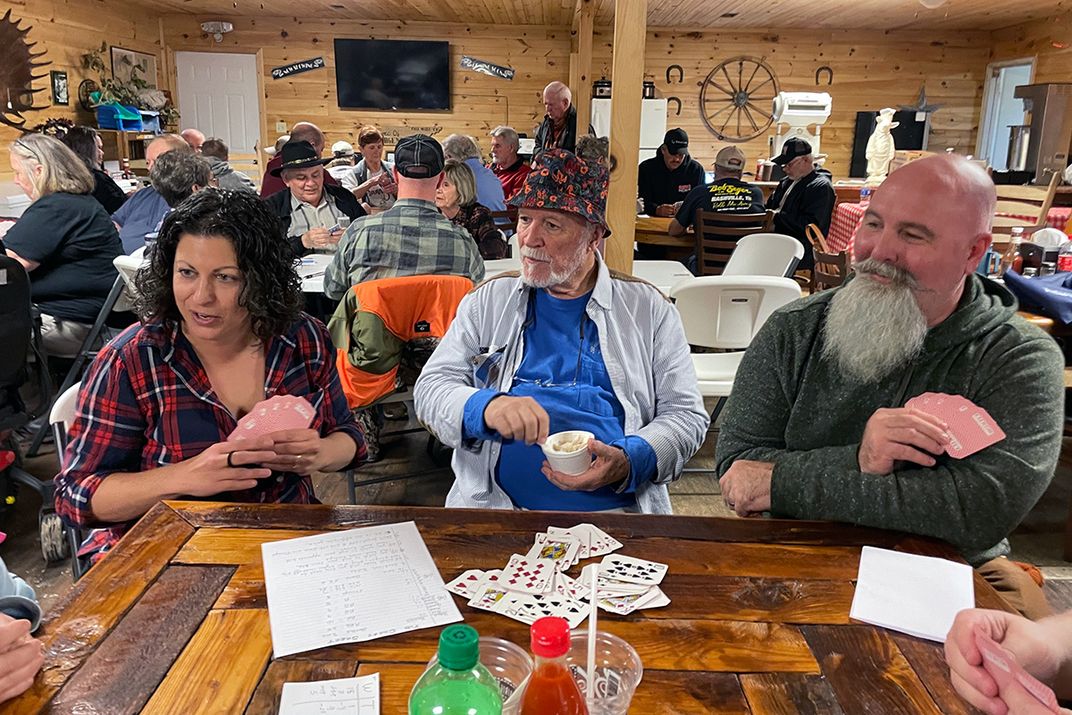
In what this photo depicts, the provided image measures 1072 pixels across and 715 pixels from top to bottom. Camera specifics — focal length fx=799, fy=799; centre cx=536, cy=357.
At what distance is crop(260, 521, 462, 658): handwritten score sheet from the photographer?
1.10 m

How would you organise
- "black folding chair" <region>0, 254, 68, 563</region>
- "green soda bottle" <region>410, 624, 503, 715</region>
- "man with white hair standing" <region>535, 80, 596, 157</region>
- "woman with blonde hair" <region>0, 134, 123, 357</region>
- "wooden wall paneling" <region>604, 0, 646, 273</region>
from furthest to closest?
"man with white hair standing" <region>535, 80, 596, 157</region> → "woman with blonde hair" <region>0, 134, 123, 357</region> → "wooden wall paneling" <region>604, 0, 646, 273</region> → "black folding chair" <region>0, 254, 68, 563</region> → "green soda bottle" <region>410, 624, 503, 715</region>

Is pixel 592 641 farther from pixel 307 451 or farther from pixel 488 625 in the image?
pixel 307 451

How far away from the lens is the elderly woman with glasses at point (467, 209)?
431cm

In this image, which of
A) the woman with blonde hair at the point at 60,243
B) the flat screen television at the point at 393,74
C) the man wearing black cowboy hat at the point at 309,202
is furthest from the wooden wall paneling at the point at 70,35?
the man wearing black cowboy hat at the point at 309,202

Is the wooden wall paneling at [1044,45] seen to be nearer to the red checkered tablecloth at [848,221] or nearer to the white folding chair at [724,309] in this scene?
the red checkered tablecloth at [848,221]

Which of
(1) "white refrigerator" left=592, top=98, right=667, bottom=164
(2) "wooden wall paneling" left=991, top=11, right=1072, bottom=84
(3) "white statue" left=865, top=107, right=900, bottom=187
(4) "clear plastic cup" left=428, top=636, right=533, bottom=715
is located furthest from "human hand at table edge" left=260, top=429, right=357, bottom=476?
(2) "wooden wall paneling" left=991, top=11, right=1072, bottom=84

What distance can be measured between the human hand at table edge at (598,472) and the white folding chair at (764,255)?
266 cm

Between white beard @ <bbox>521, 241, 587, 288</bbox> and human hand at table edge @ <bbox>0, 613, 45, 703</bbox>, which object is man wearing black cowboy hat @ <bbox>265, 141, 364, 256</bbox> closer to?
white beard @ <bbox>521, 241, 587, 288</bbox>

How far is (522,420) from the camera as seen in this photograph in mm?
1678

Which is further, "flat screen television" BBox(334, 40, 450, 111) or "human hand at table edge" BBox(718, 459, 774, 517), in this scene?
"flat screen television" BBox(334, 40, 450, 111)

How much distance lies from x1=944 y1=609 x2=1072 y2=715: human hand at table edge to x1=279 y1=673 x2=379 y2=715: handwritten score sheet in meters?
0.73

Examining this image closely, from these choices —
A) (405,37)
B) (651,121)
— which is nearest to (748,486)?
(651,121)

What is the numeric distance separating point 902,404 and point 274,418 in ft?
4.07

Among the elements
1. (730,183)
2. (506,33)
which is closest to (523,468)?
(730,183)
